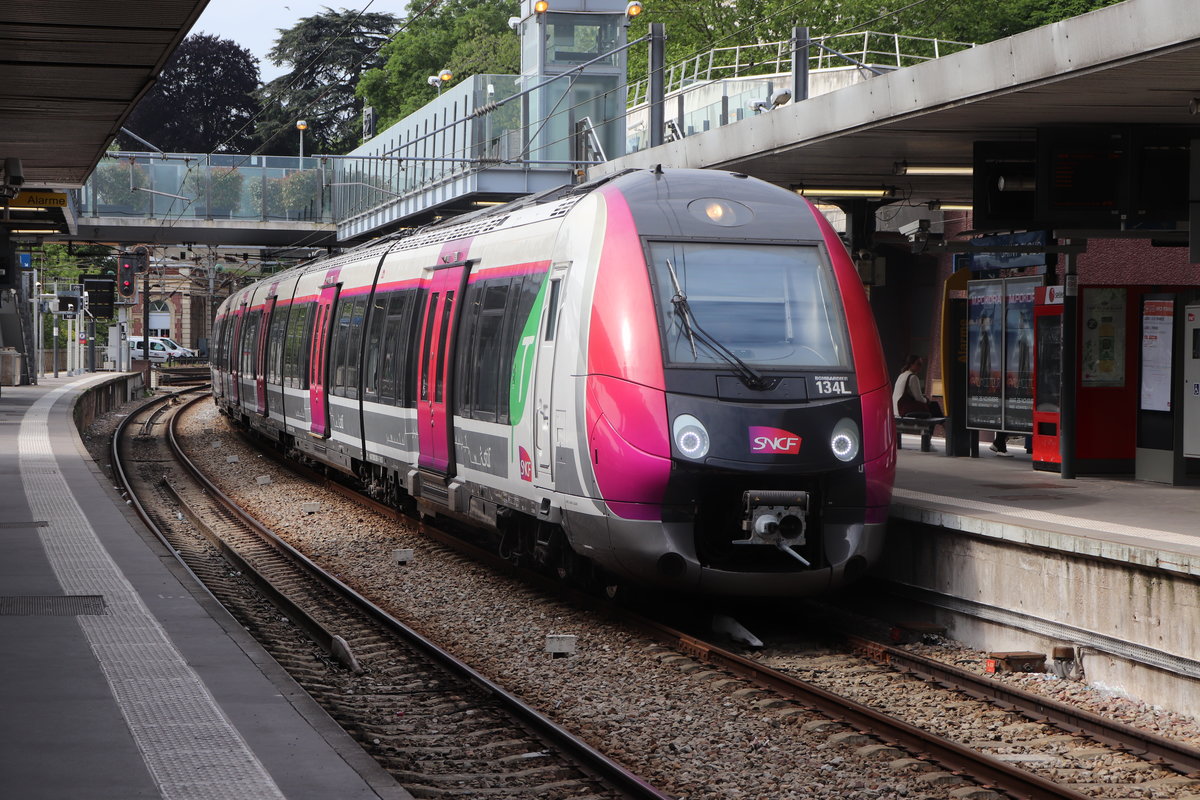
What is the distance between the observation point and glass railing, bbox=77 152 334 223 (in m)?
44.3

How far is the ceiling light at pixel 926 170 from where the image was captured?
16.1 m

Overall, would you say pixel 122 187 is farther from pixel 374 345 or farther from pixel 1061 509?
pixel 1061 509

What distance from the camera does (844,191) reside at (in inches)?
731

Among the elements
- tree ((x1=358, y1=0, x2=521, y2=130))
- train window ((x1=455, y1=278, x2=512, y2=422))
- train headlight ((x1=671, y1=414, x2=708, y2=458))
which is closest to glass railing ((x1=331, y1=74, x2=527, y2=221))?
train window ((x1=455, y1=278, x2=512, y2=422))

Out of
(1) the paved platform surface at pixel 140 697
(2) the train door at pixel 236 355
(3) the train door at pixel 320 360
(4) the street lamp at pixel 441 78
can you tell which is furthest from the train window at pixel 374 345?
(4) the street lamp at pixel 441 78

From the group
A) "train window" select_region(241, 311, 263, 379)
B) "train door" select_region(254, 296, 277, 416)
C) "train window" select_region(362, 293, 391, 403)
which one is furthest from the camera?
"train window" select_region(241, 311, 263, 379)

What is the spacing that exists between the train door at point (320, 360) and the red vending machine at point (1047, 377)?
9.42m

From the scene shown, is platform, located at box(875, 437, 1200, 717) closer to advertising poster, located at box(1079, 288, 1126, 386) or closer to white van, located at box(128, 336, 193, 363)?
advertising poster, located at box(1079, 288, 1126, 386)

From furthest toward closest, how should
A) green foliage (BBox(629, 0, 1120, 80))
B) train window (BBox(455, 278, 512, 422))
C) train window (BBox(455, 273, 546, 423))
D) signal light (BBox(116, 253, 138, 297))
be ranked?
green foliage (BBox(629, 0, 1120, 80)), signal light (BBox(116, 253, 138, 297)), train window (BBox(455, 278, 512, 422)), train window (BBox(455, 273, 546, 423))

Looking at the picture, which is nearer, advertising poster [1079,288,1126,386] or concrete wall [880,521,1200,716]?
concrete wall [880,521,1200,716]

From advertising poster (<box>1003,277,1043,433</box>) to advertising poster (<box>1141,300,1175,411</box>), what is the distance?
6.22ft

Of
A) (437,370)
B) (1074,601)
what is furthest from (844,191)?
(1074,601)

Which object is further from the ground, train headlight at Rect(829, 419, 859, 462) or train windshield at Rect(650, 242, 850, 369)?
train windshield at Rect(650, 242, 850, 369)

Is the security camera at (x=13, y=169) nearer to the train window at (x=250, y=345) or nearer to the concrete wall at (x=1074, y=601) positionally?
the train window at (x=250, y=345)
